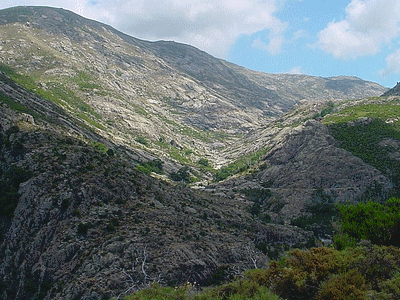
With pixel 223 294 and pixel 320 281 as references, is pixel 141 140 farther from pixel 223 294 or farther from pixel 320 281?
pixel 320 281

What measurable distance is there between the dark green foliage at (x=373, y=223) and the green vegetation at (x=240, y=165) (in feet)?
251

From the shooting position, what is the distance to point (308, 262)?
2239cm

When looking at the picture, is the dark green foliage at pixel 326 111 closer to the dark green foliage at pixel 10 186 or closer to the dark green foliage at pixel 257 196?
the dark green foliage at pixel 257 196

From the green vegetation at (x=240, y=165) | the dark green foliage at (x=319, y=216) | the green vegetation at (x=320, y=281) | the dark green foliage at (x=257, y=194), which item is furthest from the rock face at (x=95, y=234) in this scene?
the green vegetation at (x=240, y=165)

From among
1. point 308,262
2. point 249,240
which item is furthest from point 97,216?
point 308,262

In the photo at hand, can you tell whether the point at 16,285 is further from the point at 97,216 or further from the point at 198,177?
the point at 198,177

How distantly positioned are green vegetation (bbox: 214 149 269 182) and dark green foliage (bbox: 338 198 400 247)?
76360 mm

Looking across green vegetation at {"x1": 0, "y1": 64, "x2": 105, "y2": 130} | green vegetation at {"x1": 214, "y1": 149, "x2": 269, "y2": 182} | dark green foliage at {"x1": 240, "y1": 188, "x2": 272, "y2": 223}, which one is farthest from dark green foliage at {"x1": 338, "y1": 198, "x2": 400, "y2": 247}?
green vegetation at {"x1": 0, "y1": 64, "x2": 105, "y2": 130}

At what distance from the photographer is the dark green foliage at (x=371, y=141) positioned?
86.4 m

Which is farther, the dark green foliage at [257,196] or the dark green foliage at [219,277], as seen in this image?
the dark green foliage at [257,196]

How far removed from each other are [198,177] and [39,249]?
91598 mm

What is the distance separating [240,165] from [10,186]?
10445 cm

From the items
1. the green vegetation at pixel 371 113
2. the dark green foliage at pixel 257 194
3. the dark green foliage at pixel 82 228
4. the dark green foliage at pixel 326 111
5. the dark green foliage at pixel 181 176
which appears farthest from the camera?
the dark green foliage at pixel 326 111

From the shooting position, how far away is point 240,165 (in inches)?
5369
